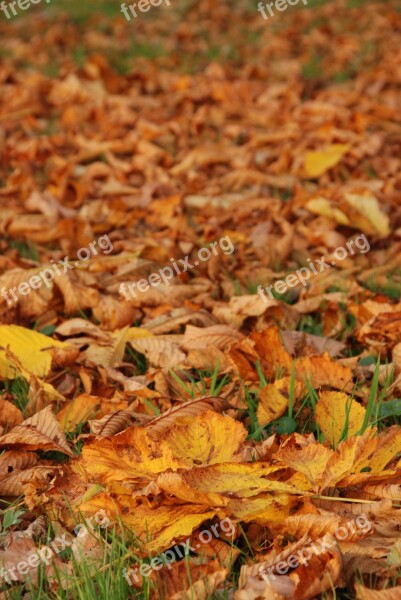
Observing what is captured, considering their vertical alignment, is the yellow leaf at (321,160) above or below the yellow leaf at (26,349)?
below

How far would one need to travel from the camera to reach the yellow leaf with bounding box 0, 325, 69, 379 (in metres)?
2.55

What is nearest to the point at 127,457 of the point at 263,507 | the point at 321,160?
the point at 263,507

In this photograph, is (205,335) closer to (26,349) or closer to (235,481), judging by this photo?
(26,349)

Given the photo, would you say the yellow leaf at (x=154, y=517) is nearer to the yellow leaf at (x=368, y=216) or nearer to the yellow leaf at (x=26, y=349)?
the yellow leaf at (x=26, y=349)

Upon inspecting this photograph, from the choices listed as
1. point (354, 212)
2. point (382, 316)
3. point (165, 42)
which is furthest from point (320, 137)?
point (165, 42)

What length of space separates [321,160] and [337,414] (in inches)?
95.5

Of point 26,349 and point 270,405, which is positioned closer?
point 270,405

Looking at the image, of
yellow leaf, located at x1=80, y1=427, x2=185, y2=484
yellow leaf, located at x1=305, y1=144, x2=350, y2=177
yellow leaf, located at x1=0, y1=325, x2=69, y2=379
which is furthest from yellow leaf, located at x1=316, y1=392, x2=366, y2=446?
yellow leaf, located at x1=305, y1=144, x2=350, y2=177

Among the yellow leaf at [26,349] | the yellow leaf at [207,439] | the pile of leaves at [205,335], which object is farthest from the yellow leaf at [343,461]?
the yellow leaf at [26,349]

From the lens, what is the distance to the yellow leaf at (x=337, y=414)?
2115 millimetres

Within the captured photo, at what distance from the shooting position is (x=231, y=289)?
3111 mm

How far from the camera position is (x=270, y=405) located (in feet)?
7.41

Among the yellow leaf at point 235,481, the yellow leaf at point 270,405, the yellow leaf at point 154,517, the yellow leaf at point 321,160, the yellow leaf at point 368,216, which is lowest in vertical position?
the yellow leaf at point 321,160

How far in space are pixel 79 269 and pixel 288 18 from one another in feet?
18.2
